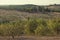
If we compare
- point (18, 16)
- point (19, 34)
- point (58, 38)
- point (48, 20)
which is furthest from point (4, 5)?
point (58, 38)

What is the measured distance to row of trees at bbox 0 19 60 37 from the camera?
8.68ft

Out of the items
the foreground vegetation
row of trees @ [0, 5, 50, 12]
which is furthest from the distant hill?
the foreground vegetation

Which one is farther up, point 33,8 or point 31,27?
point 33,8

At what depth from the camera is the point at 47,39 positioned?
2578mm

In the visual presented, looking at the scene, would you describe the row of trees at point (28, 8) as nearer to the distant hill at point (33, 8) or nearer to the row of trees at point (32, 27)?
the distant hill at point (33, 8)

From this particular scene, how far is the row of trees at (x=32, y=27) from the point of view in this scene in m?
2.65

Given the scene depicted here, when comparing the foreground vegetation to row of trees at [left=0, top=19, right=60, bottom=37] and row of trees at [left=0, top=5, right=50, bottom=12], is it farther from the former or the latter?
row of trees at [left=0, top=5, right=50, bottom=12]

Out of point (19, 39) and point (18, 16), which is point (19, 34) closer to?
point (19, 39)

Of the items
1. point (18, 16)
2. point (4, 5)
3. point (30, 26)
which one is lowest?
point (30, 26)

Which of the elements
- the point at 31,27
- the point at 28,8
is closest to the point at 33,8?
the point at 28,8

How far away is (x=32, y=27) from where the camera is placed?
8.82 feet

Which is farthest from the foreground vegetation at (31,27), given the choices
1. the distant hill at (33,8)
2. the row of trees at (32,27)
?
the distant hill at (33,8)

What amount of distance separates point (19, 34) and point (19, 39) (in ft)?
0.29

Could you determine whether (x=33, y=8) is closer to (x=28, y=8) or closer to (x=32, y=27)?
(x=28, y=8)
